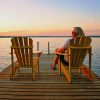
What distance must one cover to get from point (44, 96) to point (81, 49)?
1821 mm

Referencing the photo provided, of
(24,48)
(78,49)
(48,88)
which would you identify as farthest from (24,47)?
(48,88)

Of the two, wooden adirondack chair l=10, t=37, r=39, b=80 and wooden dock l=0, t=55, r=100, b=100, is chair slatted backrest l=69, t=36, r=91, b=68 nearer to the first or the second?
wooden dock l=0, t=55, r=100, b=100

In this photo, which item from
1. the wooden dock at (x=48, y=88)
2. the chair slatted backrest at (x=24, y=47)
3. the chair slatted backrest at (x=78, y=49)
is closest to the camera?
the wooden dock at (x=48, y=88)

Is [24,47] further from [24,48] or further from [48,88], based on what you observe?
[48,88]

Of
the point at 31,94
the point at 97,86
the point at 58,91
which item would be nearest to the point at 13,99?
the point at 31,94

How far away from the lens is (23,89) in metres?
5.62

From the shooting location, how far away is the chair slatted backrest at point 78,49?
6.41m

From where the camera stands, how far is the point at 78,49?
6438 mm

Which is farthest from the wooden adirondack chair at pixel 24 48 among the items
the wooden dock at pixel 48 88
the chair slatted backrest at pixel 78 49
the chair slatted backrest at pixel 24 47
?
the chair slatted backrest at pixel 78 49

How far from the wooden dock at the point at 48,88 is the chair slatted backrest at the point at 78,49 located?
48 centimetres

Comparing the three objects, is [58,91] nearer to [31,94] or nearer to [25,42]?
[31,94]

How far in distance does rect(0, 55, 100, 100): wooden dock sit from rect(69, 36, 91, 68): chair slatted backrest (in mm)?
481

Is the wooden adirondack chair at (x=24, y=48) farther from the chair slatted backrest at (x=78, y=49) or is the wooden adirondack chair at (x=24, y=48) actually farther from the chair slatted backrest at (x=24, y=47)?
the chair slatted backrest at (x=78, y=49)

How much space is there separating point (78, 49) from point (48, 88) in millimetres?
1264
